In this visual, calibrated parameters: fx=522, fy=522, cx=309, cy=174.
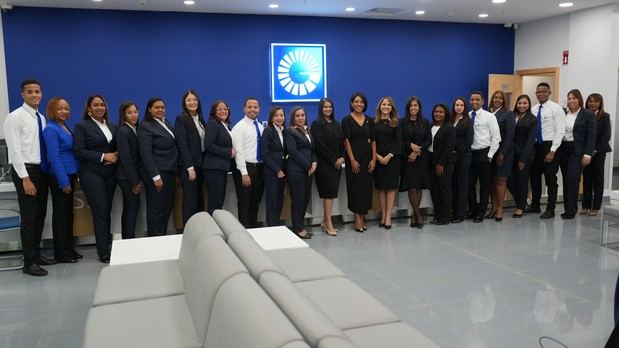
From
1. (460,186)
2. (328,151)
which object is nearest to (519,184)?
(460,186)

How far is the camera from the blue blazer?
4.56 metres

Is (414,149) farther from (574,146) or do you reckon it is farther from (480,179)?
(574,146)

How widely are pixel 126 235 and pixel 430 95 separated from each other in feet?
21.0

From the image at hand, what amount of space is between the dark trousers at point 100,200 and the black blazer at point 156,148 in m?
0.37

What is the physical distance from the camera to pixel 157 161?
5.05m

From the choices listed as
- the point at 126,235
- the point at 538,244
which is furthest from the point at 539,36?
the point at 126,235

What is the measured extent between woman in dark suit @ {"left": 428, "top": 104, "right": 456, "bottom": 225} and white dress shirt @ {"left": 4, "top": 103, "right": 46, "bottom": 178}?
4165mm

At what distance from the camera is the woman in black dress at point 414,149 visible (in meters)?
6.06

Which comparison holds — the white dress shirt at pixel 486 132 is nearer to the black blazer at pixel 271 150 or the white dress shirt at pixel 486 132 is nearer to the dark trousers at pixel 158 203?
the black blazer at pixel 271 150

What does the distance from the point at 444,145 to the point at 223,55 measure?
13.3ft

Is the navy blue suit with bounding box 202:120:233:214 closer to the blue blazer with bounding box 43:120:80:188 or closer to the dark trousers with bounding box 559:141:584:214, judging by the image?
the blue blazer with bounding box 43:120:80:188

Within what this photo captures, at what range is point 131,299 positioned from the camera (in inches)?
99.6

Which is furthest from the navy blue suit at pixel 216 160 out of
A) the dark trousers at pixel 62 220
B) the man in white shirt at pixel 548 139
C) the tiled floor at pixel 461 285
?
the man in white shirt at pixel 548 139

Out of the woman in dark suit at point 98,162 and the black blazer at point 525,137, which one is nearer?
the woman in dark suit at point 98,162
